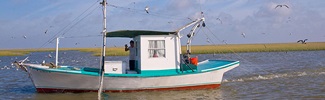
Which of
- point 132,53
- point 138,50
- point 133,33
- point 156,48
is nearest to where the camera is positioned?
point 156,48

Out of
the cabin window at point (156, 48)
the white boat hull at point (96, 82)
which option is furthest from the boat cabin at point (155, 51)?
the white boat hull at point (96, 82)

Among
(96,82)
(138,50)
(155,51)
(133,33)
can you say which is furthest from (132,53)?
(96,82)

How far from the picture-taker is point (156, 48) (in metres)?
15.6

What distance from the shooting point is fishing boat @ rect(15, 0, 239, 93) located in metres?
14.6

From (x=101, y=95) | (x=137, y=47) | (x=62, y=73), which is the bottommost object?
(x=101, y=95)

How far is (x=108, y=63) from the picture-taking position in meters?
15.4

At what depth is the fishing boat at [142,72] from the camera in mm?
14609

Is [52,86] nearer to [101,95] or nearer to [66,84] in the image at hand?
[66,84]

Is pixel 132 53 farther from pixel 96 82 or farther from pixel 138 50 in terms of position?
pixel 96 82

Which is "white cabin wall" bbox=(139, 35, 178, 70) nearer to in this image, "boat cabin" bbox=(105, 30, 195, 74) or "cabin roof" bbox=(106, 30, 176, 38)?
"boat cabin" bbox=(105, 30, 195, 74)

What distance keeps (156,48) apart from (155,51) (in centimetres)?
13

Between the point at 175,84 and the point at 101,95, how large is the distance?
311cm

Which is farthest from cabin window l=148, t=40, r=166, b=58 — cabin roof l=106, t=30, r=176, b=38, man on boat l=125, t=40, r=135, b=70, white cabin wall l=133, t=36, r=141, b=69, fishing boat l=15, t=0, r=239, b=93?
man on boat l=125, t=40, r=135, b=70

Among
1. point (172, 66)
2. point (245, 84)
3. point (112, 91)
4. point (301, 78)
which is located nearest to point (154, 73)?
point (172, 66)
